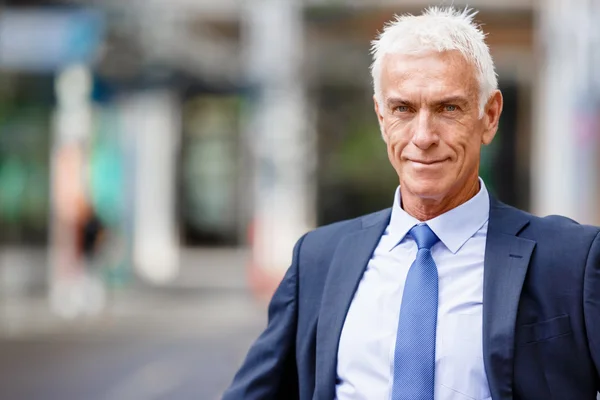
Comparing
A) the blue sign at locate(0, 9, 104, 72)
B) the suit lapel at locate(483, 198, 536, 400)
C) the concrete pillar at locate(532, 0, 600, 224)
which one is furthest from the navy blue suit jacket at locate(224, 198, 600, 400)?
the concrete pillar at locate(532, 0, 600, 224)

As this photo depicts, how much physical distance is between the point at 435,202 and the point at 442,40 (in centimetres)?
35

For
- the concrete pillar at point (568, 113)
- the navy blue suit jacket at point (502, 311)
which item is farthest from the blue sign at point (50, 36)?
the navy blue suit jacket at point (502, 311)

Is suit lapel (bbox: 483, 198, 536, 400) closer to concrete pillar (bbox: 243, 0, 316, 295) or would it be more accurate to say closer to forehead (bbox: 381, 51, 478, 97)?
forehead (bbox: 381, 51, 478, 97)

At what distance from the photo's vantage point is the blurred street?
28.9ft

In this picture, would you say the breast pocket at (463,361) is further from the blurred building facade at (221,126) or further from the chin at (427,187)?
the blurred building facade at (221,126)

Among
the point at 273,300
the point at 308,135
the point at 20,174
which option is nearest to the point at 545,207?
the point at 308,135

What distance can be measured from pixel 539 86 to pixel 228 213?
603 centimetres

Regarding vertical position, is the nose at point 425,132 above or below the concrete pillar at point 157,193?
above

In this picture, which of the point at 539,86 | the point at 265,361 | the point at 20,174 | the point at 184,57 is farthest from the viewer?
the point at 539,86

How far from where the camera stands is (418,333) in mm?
2133

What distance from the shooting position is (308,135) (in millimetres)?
17875

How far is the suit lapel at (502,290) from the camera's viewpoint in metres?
2.02

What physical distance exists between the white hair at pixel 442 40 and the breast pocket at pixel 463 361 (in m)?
0.43

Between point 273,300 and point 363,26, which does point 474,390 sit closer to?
point 273,300
